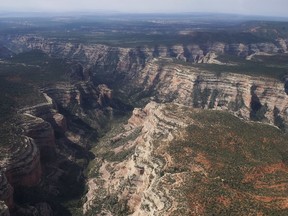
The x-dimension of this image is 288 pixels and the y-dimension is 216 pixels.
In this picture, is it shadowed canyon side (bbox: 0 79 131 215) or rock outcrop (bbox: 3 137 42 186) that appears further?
rock outcrop (bbox: 3 137 42 186)

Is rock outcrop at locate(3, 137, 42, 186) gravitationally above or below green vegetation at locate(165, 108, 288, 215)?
below

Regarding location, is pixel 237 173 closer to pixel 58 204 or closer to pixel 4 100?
pixel 58 204

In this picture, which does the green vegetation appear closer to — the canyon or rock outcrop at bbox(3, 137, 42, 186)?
the canyon

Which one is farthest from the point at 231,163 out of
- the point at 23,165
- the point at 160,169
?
the point at 23,165

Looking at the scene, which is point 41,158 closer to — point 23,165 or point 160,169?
point 23,165

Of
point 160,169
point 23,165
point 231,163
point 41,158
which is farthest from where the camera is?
point 41,158

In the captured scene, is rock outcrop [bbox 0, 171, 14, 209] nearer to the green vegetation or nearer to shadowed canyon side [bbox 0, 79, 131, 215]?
shadowed canyon side [bbox 0, 79, 131, 215]

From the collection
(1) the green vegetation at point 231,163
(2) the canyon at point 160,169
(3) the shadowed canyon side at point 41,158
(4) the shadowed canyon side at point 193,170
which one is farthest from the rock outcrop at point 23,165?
(1) the green vegetation at point 231,163

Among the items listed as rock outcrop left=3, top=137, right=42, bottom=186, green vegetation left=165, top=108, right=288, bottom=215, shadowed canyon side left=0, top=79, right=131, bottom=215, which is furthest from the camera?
rock outcrop left=3, top=137, right=42, bottom=186

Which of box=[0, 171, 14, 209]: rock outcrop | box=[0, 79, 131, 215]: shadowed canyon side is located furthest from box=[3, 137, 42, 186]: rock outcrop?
box=[0, 171, 14, 209]: rock outcrop

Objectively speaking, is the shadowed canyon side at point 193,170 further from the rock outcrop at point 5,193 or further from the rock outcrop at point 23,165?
the rock outcrop at point 5,193

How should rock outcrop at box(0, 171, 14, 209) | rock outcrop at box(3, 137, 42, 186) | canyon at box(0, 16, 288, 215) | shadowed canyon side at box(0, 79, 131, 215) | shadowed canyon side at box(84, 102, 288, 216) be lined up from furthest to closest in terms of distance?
rock outcrop at box(3, 137, 42, 186) → shadowed canyon side at box(0, 79, 131, 215) → rock outcrop at box(0, 171, 14, 209) → canyon at box(0, 16, 288, 215) → shadowed canyon side at box(84, 102, 288, 216)

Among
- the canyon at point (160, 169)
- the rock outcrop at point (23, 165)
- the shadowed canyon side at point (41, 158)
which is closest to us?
the canyon at point (160, 169)
